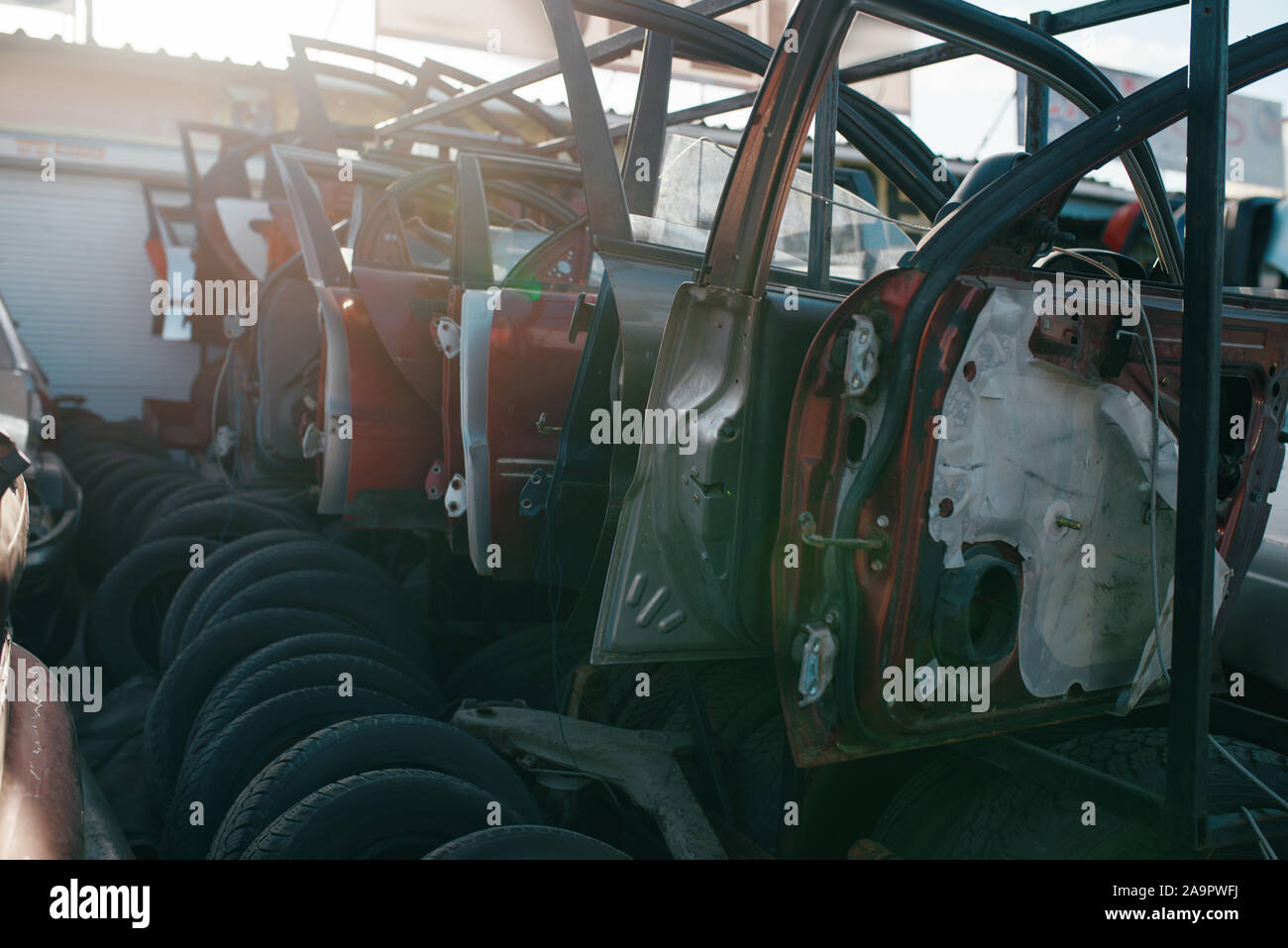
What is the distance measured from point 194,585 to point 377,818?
2823mm

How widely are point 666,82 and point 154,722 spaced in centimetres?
281

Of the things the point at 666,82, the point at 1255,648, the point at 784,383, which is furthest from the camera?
the point at 666,82

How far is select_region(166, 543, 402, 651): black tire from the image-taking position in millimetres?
4188

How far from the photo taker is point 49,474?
5.09m

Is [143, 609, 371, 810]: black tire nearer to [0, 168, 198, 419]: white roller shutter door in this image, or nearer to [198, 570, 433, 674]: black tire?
[198, 570, 433, 674]: black tire

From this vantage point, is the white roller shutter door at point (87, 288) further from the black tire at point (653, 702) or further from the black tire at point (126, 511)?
the black tire at point (653, 702)

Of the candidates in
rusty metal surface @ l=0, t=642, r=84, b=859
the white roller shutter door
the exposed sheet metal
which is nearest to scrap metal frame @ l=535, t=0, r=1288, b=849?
the exposed sheet metal

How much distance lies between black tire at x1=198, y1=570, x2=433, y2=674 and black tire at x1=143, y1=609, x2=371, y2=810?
11.7 inches

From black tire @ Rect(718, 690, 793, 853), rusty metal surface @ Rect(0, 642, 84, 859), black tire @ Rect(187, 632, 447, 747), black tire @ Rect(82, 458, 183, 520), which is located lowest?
black tire @ Rect(718, 690, 793, 853)

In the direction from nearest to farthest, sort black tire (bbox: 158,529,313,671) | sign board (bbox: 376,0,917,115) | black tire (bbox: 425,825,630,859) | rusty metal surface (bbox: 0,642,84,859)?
rusty metal surface (bbox: 0,642,84,859)
black tire (bbox: 425,825,630,859)
black tire (bbox: 158,529,313,671)
sign board (bbox: 376,0,917,115)

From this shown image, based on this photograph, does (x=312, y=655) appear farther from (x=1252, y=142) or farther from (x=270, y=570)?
(x=1252, y=142)

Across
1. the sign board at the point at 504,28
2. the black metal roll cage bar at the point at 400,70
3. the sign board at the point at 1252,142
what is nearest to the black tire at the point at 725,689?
the black metal roll cage bar at the point at 400,70
